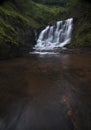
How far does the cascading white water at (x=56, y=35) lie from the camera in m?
22.8

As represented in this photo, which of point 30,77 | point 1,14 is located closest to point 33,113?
point 30,77

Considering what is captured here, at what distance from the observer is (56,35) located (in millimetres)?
23625

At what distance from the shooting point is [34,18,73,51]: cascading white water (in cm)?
2278

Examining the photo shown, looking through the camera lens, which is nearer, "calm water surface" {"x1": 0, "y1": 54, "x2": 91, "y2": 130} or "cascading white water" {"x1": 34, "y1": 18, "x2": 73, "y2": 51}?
"calm water surface" {"x1": 0, "y1": 54, "x2": 91, "y2": 130}

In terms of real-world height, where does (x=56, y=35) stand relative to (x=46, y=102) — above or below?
below

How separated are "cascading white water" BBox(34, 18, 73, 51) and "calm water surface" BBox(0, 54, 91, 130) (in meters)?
14.4

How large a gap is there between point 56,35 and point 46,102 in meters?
18.6

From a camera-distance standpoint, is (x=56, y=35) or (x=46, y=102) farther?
(x=56, y=35)

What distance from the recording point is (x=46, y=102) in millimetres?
5504

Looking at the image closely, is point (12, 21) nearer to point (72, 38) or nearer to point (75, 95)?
point (72, 38)

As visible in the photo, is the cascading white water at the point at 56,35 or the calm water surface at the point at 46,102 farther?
the cascading white water at the point at 56,35

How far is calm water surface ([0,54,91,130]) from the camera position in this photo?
4.35 m

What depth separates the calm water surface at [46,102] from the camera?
4.35 meters

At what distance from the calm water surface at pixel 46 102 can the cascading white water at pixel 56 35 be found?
47.2ft
